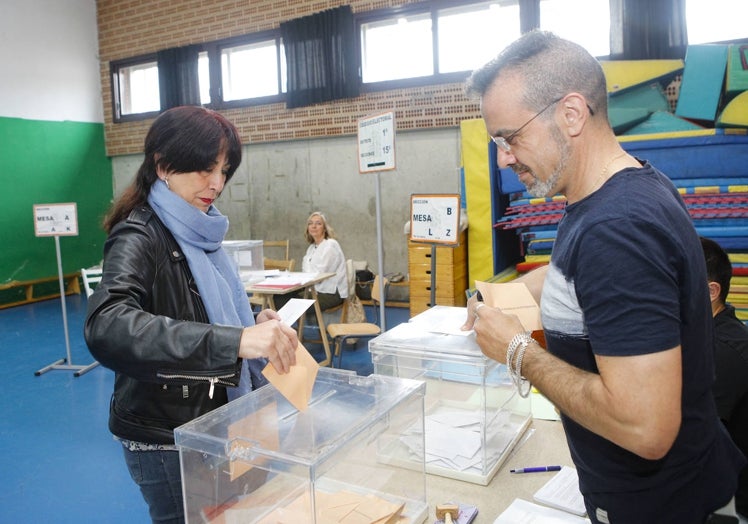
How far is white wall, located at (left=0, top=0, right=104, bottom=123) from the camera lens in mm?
8688

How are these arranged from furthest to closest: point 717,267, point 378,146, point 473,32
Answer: point 473,32, point 378,146, point 717,267

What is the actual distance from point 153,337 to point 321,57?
7.49 m

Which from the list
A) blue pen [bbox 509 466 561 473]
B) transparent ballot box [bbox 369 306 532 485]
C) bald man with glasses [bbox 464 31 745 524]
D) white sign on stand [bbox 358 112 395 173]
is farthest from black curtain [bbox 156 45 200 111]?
bald man with glasses [bbox 464 31 745 524]

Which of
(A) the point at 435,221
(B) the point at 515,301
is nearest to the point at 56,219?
(A) the point at 435,221

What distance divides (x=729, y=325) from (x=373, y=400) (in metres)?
1.45

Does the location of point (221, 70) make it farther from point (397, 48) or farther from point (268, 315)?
point (268, 315)

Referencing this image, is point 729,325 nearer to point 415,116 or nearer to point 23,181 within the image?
point 415,116

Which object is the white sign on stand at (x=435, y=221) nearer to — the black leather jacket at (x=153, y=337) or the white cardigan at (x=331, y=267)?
the black leather jacket at (x=153, y=337)

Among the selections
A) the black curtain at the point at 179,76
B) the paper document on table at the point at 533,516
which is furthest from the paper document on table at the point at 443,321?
the black curtain at the point at 179,76

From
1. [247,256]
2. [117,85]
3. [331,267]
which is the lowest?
[331,267]

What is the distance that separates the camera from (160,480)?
1.52 metres

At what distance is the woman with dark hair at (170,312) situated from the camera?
4.22 ft

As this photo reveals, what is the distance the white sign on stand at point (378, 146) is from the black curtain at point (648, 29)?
14.3 ft

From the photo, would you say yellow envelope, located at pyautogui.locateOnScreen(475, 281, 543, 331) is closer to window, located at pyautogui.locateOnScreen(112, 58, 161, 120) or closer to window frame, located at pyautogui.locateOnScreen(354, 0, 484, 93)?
window frame, located at pyautogui.locateOnScreen(354, 0, 484, 93)
